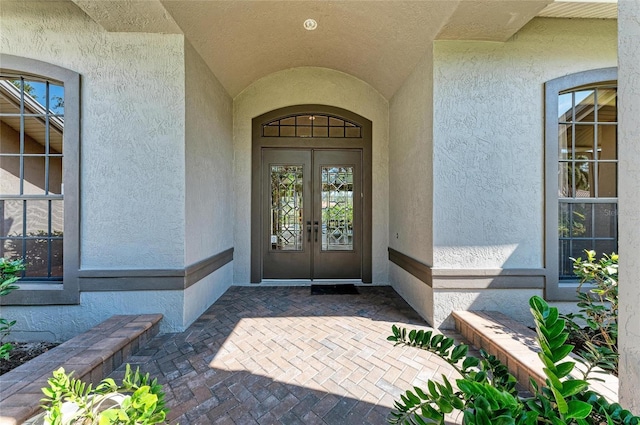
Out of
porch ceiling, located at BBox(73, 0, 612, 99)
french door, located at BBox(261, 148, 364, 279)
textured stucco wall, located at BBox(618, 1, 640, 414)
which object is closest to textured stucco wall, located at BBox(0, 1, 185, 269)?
porch ceiling, located at BBox(73, 0, 612, 99)

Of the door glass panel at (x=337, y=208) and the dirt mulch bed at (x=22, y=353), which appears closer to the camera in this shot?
the dirt mulch bed at (x=22, y=353)

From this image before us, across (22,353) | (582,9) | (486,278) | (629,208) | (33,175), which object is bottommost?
(22,353)

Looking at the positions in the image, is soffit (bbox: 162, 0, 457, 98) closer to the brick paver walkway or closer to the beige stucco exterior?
the beige stucco exterior

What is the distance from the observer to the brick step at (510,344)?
5.89 feet

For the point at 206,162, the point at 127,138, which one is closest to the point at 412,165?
the point at 206,162

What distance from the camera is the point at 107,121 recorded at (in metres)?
2.85

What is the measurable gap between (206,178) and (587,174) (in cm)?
468

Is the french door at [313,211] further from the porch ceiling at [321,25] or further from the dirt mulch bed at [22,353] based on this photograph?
the dirt mulch bed at [22,353]

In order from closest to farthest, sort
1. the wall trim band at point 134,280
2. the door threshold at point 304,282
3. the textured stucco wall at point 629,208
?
1. the textured stucco wall at point 629,208
2. the wall trim band at point 134,280
3. the door threshold at point 304,282

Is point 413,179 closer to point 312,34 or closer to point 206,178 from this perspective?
point 312,34

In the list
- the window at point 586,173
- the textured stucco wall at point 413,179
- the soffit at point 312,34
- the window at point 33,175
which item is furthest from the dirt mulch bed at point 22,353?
the window at point 586,173

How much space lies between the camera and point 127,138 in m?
2.86

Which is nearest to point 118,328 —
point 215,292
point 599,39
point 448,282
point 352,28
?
point 215,292

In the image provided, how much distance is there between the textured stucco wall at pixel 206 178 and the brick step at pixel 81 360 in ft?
1.56
